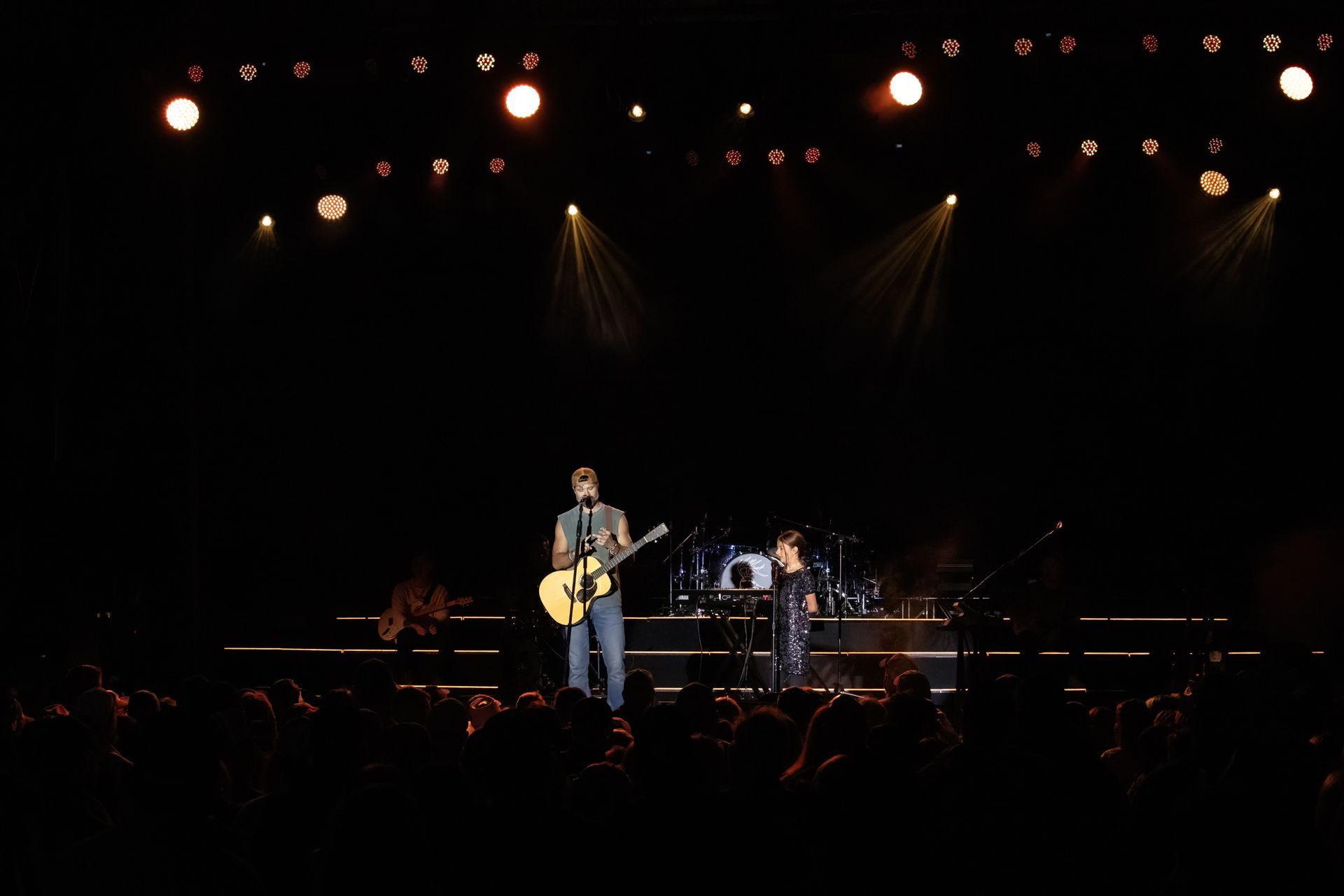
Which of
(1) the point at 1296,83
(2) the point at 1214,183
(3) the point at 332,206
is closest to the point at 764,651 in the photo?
(3) the point at 332,206

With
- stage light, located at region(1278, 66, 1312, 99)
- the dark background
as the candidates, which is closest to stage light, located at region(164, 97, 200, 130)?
the dark background

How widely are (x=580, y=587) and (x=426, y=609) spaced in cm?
283

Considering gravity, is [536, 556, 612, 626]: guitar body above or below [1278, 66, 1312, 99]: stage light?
below

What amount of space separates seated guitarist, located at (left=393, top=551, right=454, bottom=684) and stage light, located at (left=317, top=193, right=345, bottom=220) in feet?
11.5

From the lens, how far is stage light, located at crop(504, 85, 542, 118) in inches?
391

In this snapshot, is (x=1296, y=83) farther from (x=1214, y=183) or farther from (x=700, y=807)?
(x=700, y=807)

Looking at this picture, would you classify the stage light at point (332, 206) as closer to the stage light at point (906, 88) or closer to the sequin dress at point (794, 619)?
the stage light at point (906, 88)

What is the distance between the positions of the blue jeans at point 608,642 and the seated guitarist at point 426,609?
228 cm

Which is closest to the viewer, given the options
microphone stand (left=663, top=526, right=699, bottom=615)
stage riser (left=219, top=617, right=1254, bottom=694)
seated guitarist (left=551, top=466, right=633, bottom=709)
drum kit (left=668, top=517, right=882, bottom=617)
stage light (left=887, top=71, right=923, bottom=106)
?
seated guitarist (left=551, top=466, right=633, bottom=709)

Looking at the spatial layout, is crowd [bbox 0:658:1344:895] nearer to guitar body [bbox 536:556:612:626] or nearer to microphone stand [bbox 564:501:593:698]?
microphone stand [bbox 564:501:593:698]

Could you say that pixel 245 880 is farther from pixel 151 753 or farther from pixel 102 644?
pixel 102 644

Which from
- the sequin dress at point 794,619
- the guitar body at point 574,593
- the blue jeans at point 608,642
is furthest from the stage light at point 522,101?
the sequin dress at point 794,619

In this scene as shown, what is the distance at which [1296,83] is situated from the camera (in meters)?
9.22

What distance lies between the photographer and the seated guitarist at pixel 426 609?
11328 millimetres
